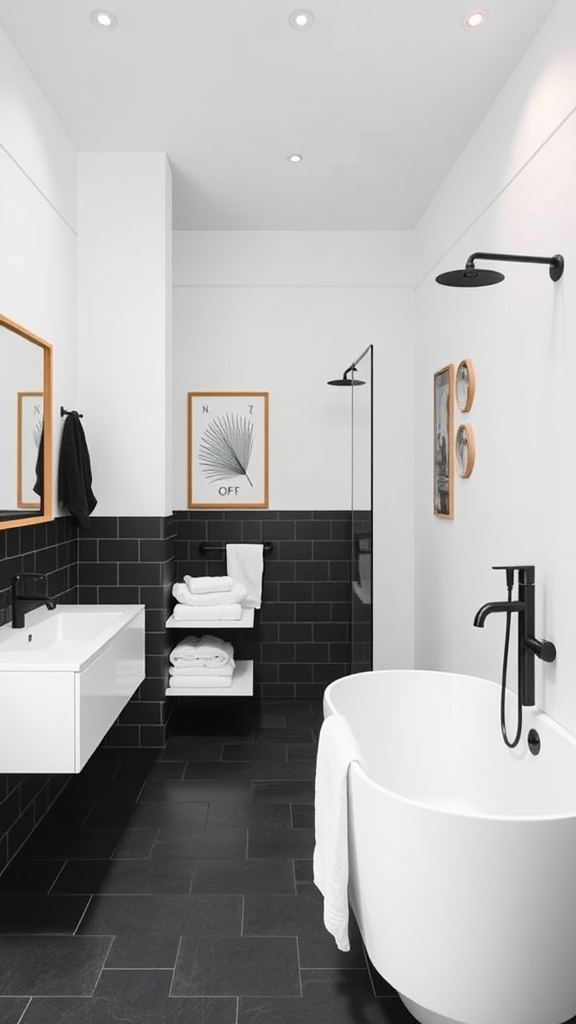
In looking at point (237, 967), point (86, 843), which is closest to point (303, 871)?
point (237, 967)

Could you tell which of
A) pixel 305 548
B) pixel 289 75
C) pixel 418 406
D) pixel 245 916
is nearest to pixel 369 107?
pixel 289 75

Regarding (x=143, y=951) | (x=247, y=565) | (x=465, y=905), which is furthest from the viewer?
(x=247, y=565)

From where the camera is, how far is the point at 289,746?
4020 millimetres

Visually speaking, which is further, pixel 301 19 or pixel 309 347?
pixel 309 347

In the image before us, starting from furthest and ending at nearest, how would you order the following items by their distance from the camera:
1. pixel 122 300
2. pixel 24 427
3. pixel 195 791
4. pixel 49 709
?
pixel 122 300, pixel 195 791, pixel 24 427, pixel 49 709

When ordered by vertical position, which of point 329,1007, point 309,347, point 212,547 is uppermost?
point 309,347

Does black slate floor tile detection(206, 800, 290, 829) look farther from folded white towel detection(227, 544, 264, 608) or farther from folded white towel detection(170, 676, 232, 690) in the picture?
folded white towel detection(227, 544, 264, 608)

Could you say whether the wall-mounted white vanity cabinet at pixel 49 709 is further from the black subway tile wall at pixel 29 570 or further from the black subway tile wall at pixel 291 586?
the black subway tile wall at pixel 291 586

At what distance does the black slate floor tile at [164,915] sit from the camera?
2.33m

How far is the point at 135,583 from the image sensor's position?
12.7ft

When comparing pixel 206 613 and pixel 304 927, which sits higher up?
pixel 206 613

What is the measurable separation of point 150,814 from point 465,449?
7.07ft

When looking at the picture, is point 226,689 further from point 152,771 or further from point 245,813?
point 245,813

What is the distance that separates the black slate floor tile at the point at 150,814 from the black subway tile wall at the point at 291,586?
1.66 m
